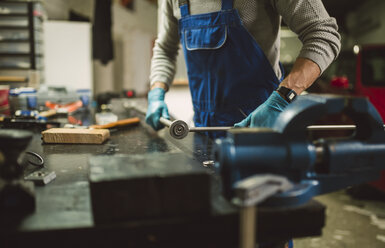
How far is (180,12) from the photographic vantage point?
64.6 inches

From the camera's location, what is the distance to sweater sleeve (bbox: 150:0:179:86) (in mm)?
1899

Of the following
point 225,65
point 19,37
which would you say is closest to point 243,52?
point 225,65

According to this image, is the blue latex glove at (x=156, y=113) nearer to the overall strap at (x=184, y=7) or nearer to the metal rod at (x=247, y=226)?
the overall strap at (x=184, y=7)

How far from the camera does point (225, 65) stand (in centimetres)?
153

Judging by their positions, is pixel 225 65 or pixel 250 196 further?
pixel 225 65

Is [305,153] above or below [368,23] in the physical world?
below

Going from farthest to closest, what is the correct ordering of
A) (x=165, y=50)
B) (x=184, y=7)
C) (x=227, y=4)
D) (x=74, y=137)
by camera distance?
(x=165, y=50)
(x=184, y=7)
(x=227, y=4)
(x=74, y=137)

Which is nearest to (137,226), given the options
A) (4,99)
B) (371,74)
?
(4,99)

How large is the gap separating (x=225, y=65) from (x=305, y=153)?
0.92m

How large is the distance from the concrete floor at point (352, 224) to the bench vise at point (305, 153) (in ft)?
5.36

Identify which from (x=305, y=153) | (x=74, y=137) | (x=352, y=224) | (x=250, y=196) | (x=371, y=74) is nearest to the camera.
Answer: (x=250, y=196)

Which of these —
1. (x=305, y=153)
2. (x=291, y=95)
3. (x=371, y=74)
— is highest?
(x=371, y=74)

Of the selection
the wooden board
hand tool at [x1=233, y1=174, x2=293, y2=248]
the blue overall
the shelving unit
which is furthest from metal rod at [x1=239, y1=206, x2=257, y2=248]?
the shelving unit

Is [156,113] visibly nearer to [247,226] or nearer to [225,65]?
[225,65]
